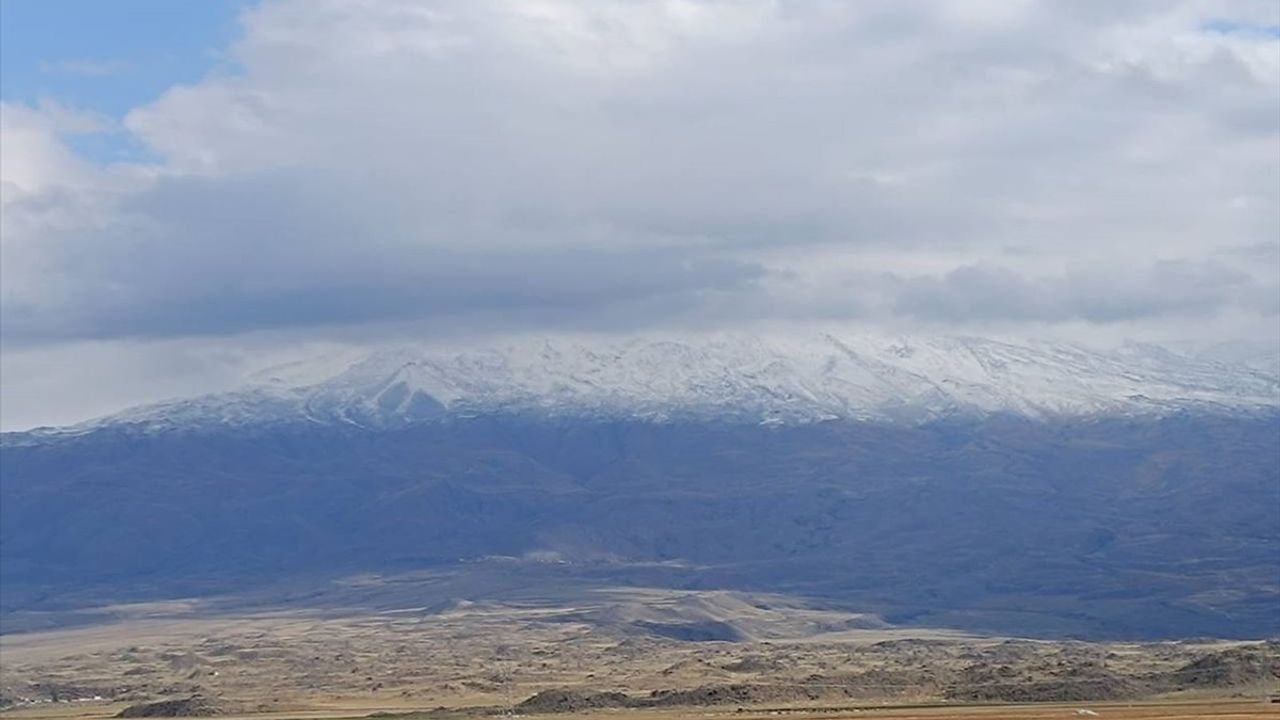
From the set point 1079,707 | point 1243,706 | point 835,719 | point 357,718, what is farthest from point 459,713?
point 1243,706

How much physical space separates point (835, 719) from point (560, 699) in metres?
44.2

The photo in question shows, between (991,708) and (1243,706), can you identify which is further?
(991,708)

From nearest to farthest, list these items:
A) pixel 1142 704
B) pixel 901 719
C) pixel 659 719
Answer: pixel 901 719, pixel 659 719, pixel 1142 704

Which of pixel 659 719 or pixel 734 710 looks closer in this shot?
pixel 659 719

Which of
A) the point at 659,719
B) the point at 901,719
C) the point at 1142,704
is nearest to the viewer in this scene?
the point at 901,719

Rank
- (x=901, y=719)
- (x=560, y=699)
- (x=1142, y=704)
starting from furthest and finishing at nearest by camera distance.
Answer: (x=560, y=699), (x=1142, y=704), (x=901, y=719)

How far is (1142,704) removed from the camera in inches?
7323

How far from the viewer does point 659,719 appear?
172375mm

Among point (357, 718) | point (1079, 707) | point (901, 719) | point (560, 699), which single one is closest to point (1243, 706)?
point (1079, 707)

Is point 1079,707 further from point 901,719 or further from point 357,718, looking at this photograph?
point 357,718

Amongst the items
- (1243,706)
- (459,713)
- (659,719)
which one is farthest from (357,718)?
(1243,706)

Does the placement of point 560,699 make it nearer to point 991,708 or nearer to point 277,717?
point 277,717

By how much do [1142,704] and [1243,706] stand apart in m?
19.1

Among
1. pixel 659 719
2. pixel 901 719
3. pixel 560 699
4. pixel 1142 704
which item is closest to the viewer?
pixel 901 719
